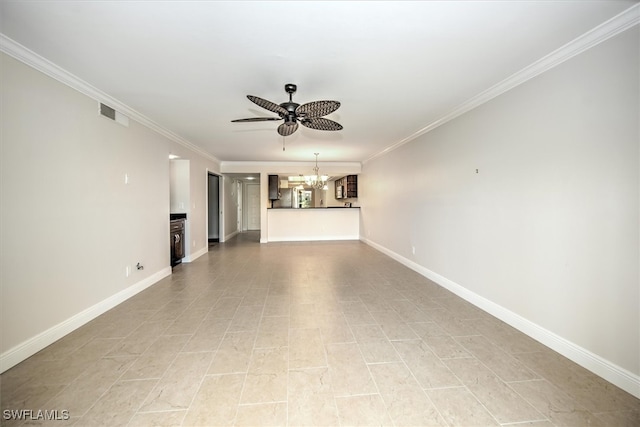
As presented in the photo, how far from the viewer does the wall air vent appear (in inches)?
115

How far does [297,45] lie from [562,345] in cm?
314

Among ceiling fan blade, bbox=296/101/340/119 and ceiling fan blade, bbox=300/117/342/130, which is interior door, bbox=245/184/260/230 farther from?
ceiling fan blade, bbox=296/101/340/119

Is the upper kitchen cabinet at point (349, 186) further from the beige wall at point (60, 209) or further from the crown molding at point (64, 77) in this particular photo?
the beige wall at point (60, 209)

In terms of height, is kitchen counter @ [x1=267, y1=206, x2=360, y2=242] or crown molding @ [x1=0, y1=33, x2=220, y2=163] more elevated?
crown molding @ [x1=0, y1=33, x2=220, y2=163]

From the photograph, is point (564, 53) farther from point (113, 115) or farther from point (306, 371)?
point (113, 115)

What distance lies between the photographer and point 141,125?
12.1 feet

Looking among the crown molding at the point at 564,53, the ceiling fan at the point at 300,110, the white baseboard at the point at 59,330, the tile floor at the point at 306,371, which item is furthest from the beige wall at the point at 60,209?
the crown molding at the point at 564,53

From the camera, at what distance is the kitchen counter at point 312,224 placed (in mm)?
8227

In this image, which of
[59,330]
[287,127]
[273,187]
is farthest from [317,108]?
[273,187]

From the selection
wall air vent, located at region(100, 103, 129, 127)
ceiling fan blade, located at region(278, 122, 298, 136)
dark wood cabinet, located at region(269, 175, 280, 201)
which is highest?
wall air vent, located at region(100, 103, 129, 127)

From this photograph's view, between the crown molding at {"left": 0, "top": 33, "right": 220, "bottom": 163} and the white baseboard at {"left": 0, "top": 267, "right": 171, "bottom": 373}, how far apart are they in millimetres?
2190

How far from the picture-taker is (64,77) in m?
2.40

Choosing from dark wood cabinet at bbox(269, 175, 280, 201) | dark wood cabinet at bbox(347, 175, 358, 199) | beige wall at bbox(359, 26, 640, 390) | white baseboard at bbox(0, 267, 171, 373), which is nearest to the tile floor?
Result: white baseboard at bbox(0, 267, 171, 373)

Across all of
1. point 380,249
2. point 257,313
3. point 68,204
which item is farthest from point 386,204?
point 68,204
